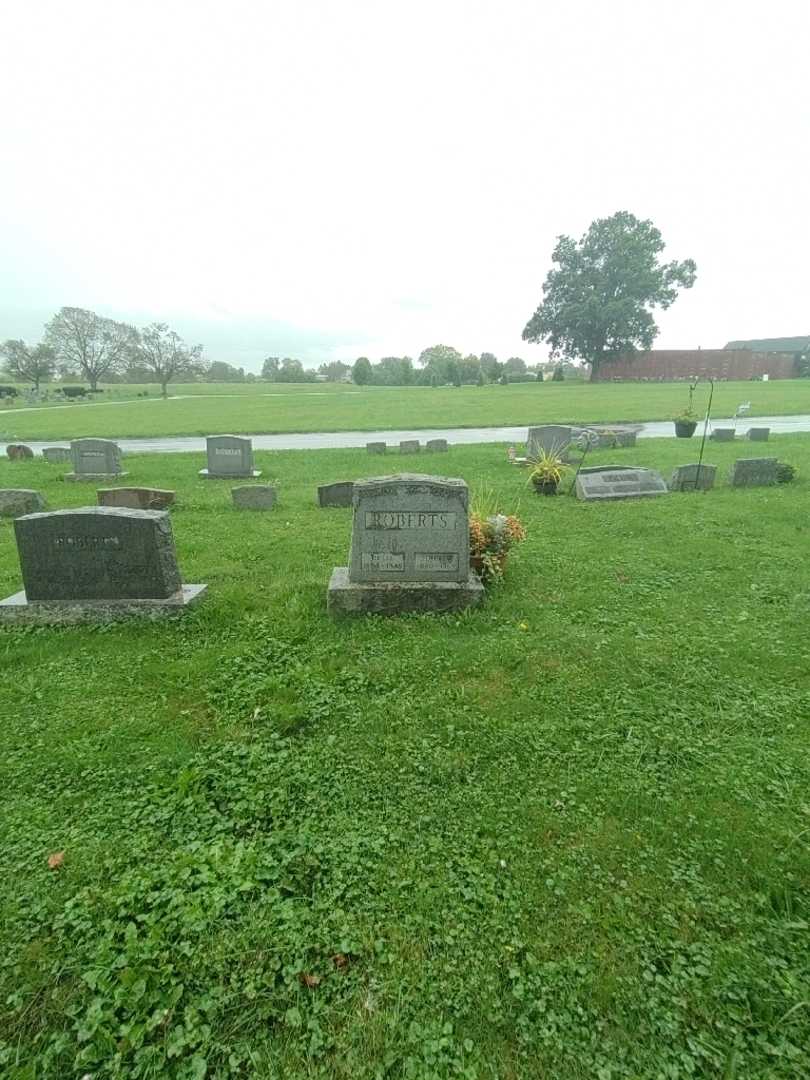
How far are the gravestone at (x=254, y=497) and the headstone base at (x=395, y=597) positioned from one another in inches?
195

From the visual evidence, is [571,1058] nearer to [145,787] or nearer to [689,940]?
[689,940]

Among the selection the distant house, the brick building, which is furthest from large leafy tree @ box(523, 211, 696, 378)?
the distant house

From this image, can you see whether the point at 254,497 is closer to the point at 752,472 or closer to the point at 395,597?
the point at 395,597

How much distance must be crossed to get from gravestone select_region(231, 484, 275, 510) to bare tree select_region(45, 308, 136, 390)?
74.2m

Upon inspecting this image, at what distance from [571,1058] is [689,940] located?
27.5 inches

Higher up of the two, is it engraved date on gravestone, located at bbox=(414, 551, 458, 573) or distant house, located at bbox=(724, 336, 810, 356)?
distant house, located at bbox=(724, 336, 810, 356)

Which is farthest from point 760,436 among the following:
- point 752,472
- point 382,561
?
point 382,561

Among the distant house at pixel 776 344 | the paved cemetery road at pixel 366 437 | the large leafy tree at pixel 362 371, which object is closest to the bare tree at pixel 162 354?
the large leafy tree at pixel 362 371

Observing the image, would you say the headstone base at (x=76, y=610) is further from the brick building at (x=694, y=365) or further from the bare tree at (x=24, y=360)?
the bare tree at (x=24, y=360)

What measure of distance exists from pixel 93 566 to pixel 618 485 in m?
8.62

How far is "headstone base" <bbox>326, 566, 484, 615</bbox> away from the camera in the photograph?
16.0 ft

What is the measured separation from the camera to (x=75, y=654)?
168 inches

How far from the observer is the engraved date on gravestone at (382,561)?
16.4 ft

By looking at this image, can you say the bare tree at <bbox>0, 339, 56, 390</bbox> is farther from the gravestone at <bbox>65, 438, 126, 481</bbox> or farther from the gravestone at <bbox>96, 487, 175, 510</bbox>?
the gravestone at <bbox>96, 487, 175, 510</bbox>
